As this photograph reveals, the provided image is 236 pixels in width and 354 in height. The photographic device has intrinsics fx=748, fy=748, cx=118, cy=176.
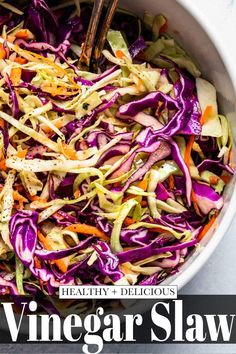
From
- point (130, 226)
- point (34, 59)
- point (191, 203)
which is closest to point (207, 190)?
point (191, 203)

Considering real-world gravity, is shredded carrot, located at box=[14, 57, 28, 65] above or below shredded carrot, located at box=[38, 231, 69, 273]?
above

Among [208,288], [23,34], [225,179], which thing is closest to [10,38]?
[23,34]

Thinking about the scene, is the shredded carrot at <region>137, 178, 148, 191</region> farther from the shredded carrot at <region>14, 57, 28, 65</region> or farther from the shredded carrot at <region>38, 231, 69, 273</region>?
the shredded carrot at <region>14, 57, 28, 65</region>

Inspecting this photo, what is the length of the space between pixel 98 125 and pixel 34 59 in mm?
160

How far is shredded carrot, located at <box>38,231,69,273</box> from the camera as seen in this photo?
124 cm

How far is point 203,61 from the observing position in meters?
1.35

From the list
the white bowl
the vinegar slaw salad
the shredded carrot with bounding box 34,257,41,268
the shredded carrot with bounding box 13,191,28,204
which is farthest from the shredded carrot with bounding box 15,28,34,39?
the shredded carrot with bounding box 34,257,41,268

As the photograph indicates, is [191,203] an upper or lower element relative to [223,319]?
upper

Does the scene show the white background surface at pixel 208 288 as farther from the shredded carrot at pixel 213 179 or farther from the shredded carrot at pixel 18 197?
the shredded carrot at pixel 18 197

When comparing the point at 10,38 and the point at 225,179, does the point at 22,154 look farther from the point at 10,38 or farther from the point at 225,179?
the point at 225,179

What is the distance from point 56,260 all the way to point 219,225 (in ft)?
0.92

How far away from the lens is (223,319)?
57.8 inches

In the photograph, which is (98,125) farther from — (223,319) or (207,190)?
(223,319)

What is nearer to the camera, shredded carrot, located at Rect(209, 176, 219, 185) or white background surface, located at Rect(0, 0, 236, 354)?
shredded carrot, located at Rect(209, 176, 219, 185)
